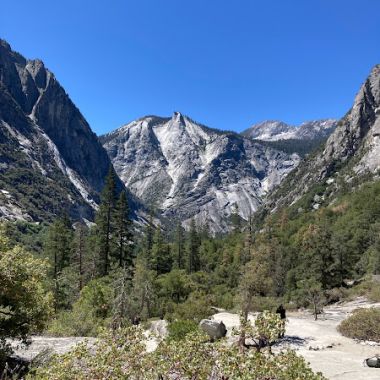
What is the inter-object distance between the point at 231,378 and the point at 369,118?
174m

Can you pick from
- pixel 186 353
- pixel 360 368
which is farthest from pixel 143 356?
pixel 360 368

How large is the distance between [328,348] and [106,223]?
139ft

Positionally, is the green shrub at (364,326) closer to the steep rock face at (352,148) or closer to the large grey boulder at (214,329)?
the large grey boulder at (214,329)

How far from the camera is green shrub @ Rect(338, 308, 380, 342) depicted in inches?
1000

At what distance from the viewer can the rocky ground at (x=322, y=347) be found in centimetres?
1727

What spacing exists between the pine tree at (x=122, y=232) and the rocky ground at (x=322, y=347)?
29.2 m

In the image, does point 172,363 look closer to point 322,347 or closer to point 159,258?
point 322,347

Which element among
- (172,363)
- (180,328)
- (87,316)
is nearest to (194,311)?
(180,328)

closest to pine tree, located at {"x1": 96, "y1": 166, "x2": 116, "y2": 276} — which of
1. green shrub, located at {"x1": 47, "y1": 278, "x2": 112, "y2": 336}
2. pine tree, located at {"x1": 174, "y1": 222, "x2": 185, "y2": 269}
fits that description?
green shrub, located at {"x1": 47, "y1": 278, "x2": 112, "y2": 336}

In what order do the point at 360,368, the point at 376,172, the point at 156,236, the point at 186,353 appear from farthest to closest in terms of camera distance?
the point at 376,172 → the point at 156,236 → the point at 360,368 → the point at 186,353

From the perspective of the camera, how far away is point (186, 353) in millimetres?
8516

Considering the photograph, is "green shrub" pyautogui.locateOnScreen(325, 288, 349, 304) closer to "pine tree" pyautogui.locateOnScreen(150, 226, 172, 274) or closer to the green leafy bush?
"pine tree" pyautogui.locateOnScreen(150, 226, 172, 274)

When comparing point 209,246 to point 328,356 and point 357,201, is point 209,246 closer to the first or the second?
point 357,201

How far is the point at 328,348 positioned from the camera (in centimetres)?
2355
